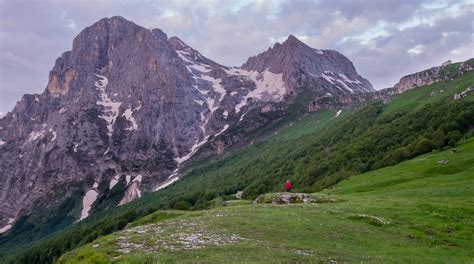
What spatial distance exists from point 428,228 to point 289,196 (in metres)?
22.2

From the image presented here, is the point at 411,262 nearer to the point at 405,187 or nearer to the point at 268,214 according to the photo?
the point at 268,214

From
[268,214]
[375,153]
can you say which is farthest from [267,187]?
[268,214]

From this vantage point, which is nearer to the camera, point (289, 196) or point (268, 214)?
point (268, 214)

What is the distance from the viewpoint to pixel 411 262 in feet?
86.8

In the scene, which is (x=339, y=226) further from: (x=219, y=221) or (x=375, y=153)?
(x=375, y=153)

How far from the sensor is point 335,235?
109 feet

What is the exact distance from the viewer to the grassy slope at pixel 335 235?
986 inches

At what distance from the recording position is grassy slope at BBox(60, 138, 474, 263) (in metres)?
25.0

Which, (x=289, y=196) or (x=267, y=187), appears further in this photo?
(x=267, y=187)

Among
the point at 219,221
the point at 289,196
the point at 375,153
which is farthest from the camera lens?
the point at 375,153

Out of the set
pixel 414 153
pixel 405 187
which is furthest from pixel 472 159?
pixel 414 153

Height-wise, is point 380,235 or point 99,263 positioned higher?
point 99,263

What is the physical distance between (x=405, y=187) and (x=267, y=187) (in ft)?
366

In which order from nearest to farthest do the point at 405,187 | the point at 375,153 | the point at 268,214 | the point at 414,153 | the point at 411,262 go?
1. the point at 411,262
2. the point at 268,214
3. the point at 405,187
4. the point at 414,153
5. the point at 375,153
